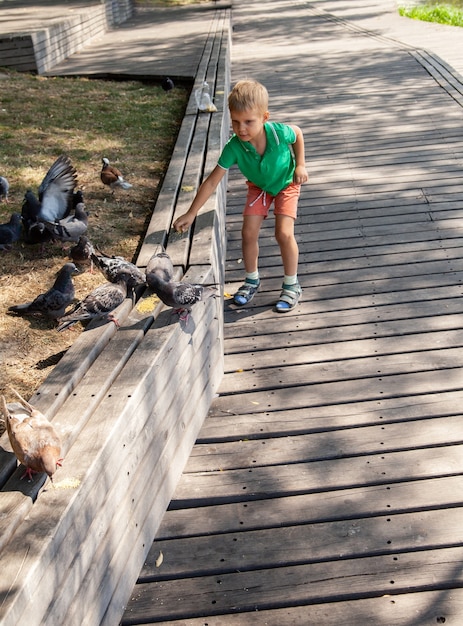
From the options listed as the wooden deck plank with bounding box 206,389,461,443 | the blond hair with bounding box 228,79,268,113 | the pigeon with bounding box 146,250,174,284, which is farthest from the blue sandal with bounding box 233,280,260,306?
the blond hair with bounding box 228,79,268,113

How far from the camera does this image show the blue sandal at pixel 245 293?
5.27 meters

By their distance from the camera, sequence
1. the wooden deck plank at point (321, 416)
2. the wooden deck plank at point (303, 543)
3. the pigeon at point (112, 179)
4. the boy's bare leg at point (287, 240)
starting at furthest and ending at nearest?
the pigeon at point (112, 179)
the boy's bare leg at point (287, 240)
the wooden deck plank at point (321, 416)
the wooden deck plank at point (303, 543)

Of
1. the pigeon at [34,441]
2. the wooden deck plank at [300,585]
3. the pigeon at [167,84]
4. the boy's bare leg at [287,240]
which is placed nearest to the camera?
the pigeon at [34,441]

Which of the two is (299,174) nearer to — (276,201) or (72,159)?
(276,201)

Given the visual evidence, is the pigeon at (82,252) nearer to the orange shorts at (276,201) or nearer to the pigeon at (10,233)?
the pigeon at (10,233)

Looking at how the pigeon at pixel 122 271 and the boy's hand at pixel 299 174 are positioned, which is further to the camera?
the boy's hand at pixel 299 174

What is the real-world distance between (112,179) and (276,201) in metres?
2.10

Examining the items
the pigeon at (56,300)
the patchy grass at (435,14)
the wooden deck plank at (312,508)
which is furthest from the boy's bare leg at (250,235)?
the patchy grass at (435,14)

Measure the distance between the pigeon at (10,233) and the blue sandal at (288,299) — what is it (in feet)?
6.81

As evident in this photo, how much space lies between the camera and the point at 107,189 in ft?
22.3

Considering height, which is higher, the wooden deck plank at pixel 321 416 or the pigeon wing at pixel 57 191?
the pigeon wing at pixel 57 191

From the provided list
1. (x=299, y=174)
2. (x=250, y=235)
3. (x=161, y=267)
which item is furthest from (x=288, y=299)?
(x=161, y=267)

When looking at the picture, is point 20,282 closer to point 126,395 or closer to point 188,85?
point 126,395

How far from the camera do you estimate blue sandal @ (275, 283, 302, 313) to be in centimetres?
518
